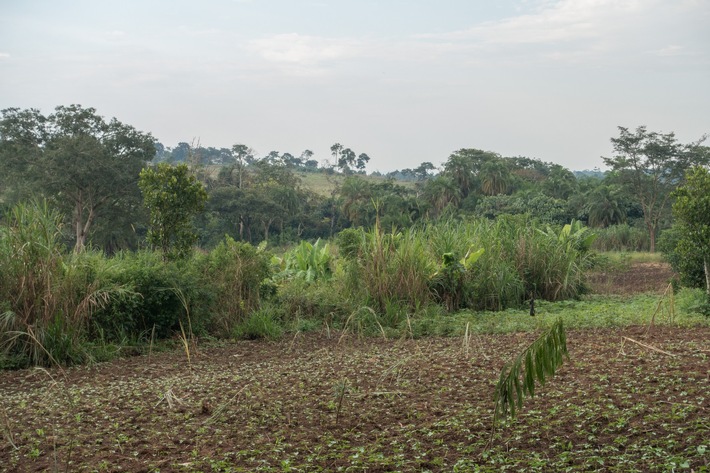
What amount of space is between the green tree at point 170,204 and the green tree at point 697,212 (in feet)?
24.5

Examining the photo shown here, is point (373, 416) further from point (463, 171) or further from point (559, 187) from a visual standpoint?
point (463, 171)

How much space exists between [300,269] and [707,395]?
10.6 m

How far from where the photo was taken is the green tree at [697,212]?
407 inches

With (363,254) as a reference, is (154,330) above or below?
A: below

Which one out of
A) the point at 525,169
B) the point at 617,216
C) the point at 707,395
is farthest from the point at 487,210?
the point at 707,395

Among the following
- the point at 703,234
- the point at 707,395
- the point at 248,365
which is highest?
the point at 703,234

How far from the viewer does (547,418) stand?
445 cm

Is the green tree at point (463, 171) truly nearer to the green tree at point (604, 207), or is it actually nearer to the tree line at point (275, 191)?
the tree line at point (275, 191)

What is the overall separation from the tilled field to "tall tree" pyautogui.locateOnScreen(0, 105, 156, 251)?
77.9 feet

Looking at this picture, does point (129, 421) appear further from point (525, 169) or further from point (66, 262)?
point (525, 169)

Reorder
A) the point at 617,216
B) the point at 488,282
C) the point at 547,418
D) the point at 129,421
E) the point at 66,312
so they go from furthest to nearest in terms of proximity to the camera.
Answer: the point at 617,216 < the point at 488,282 < the point at 66,312 < the point at 129,421 < the point at 547,418

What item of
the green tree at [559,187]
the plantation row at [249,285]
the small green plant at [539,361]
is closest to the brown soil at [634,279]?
the plantation row at [249,285]

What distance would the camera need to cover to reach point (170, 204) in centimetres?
1172

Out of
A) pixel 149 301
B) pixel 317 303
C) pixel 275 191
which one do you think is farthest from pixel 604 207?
pixel 149 301
